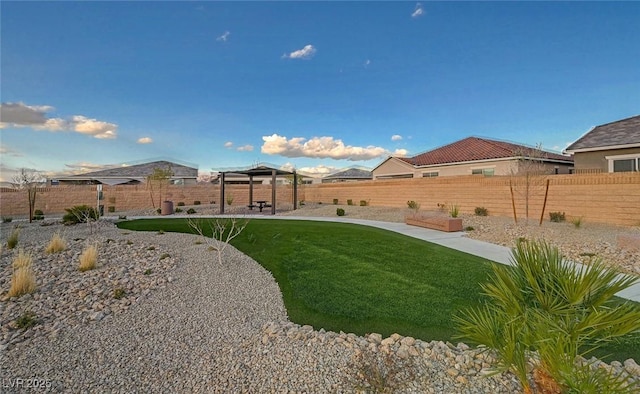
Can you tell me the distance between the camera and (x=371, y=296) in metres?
5.54

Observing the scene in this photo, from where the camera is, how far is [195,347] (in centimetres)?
396

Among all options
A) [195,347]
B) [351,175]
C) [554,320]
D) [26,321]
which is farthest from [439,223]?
[351,175]

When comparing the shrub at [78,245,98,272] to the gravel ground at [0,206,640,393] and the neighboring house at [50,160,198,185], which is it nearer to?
the gravel ground at [0,206,640,393]

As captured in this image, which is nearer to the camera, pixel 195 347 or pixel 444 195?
pixel 195 347

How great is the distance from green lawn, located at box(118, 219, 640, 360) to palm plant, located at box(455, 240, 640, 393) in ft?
5.01

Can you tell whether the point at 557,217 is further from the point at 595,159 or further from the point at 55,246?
the point at 55,246

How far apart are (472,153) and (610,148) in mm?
7919

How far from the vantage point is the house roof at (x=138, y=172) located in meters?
37.1

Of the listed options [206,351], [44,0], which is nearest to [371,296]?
[206,351]

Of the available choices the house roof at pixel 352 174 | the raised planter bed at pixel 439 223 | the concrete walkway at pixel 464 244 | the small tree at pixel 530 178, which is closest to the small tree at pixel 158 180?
the concrete walkway at pixel 464 244

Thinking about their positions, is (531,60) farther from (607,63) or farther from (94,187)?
(94,187)

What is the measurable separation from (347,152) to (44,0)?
3766 centimetres

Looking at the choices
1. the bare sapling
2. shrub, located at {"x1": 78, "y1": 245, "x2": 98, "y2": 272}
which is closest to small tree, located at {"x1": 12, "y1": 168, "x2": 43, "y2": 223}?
the bare sapling

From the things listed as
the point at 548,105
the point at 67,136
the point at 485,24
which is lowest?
the point at 67,136
